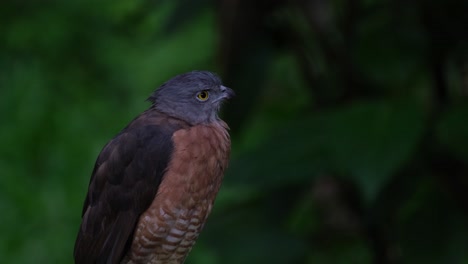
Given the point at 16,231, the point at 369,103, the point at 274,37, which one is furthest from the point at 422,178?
the point at 16,231

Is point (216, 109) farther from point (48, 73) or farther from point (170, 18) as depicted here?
point (48, 73)

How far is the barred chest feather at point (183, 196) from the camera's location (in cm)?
345

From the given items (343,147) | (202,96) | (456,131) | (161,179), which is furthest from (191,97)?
(456,131)

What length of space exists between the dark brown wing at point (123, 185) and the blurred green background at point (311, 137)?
3.13 feet

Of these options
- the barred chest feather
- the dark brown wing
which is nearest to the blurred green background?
the barred chest feather

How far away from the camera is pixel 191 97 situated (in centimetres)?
351

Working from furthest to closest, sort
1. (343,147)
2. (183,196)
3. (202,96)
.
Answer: (343,147)
(202,96)
(183,196)

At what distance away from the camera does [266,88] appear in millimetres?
5559

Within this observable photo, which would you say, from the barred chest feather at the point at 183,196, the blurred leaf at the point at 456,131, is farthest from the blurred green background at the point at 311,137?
the barred chest feather at the point at 183,196

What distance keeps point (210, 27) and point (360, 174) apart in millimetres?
1920

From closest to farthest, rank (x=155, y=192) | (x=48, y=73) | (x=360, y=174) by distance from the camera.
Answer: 1. (x=155, y=192)
2. (x=360, y=174)
3. (x=48, y=73)

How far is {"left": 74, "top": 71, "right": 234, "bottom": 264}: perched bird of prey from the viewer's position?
136 inches

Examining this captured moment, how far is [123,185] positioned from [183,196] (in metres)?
0.23

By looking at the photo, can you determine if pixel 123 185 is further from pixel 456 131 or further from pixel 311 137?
pixel 456 131
